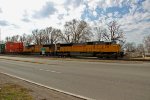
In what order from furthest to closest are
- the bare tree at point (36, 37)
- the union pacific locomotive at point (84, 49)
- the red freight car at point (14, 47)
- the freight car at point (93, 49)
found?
the bare tree at point (36, 37) < the red freight car at point (14, 47) < the union pacific locomotive at point (84, 49) < the freight car at point (93, 49)

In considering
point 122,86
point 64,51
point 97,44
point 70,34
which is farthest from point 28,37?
point 122,86

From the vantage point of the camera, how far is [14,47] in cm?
7906

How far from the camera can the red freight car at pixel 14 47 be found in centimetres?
7606

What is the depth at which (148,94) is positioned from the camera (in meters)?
9.08

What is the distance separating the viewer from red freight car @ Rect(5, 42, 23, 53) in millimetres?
76062

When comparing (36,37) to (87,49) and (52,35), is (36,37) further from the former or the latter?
(87,49)

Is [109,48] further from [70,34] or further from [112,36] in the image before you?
[70,34]

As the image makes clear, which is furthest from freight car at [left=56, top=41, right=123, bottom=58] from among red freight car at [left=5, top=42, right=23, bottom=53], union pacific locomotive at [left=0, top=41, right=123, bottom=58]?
red freight car at [left=5, top=42, right=23, bottom=53]

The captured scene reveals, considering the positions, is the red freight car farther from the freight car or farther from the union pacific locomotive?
the freight car

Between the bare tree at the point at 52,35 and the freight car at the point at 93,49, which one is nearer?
the freight car at the point at 93,49

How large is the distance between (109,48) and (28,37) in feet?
385

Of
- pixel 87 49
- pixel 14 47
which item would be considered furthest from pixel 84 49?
pixel 14 47

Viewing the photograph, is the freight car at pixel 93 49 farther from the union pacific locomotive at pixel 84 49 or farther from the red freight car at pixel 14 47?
the red freight car at pixel 14 47

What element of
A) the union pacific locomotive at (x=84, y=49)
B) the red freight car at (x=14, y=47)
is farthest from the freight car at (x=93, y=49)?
the red freight car at (x=14, y=47)
